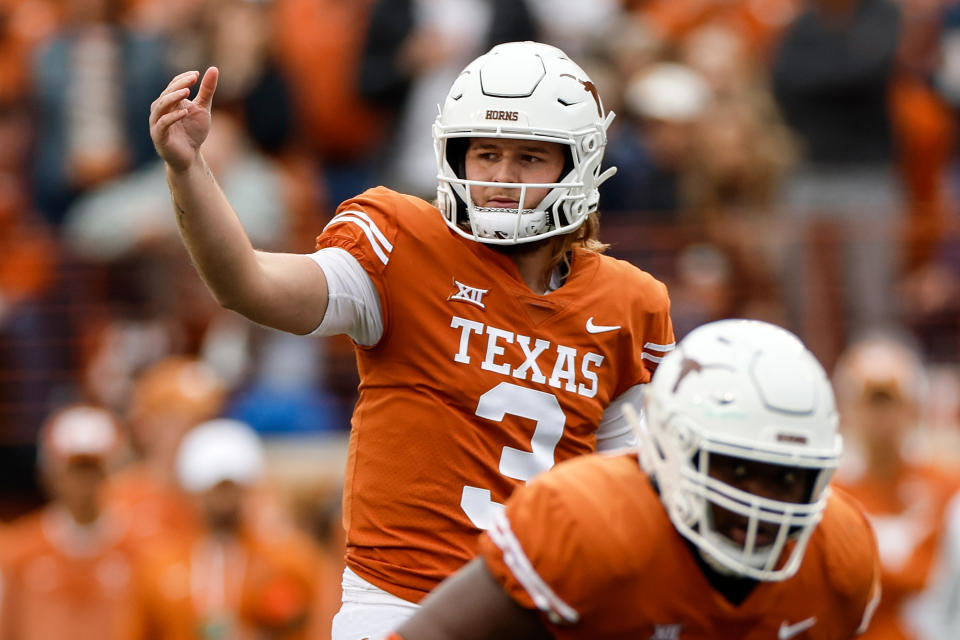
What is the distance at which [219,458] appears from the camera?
7.06 m

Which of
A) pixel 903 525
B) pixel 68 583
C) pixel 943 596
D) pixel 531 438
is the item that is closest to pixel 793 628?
pixel 531 438

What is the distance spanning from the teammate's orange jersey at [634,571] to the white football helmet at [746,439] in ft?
0.20

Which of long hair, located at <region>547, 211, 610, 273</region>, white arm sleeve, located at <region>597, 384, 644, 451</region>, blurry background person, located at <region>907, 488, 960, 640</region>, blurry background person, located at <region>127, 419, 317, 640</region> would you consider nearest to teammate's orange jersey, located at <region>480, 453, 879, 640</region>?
white arm sleeve, located at <region>597, 384, 644, 451</region>

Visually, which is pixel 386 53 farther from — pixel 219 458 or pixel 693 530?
pixel 693 530

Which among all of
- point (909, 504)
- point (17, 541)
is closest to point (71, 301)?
point (17, 541)

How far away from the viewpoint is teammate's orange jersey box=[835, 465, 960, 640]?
21.9 feet

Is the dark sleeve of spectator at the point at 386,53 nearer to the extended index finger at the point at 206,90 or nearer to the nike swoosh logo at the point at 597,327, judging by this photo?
the nike swoosh logo at the point at 597,327

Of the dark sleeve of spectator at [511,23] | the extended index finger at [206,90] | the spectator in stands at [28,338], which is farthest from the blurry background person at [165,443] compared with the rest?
the extended index finger at [206,90]

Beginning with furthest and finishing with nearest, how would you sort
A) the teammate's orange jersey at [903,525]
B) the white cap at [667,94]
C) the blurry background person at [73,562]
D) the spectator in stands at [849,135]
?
the spectator in stands at [849,135], the white cap at [667,94], the blurry background person at [73,562], the teammate's orange jersey at [903,525]

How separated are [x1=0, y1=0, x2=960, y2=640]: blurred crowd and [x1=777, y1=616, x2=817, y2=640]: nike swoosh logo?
4.22 metres

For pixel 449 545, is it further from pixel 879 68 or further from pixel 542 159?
pixel 879 68

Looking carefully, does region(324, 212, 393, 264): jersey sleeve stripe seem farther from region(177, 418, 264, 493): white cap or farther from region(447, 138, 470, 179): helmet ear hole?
region(177, 418, 264, 493): white cap

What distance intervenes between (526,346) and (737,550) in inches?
31.2

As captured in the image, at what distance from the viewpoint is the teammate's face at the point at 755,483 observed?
319 centimetres
